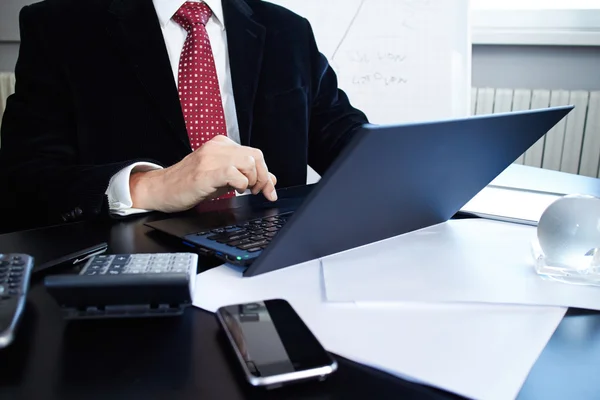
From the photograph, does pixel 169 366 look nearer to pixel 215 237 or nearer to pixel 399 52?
pixel 215 237

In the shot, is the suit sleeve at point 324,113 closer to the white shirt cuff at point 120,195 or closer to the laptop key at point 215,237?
the white shirt cuff at point 120,195

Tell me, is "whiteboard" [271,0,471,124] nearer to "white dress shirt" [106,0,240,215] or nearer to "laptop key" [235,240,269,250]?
"white dress shirt" [106,0,240,215]

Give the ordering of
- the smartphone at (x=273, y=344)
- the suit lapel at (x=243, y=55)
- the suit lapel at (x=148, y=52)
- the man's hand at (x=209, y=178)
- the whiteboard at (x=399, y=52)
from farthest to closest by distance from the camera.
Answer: the whiteboard at (x=399, y=52)
the suit lapel at (x=243, y=55)
the suit lapel at (x=148, y=52)
the man's hand at (x=209, y=178)
the smartphone at (x=273, y=344)

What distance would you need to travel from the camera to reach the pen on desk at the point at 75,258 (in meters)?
0.48

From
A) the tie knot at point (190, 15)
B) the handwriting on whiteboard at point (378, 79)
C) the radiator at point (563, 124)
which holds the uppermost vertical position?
the tie knot at point (190, 15)

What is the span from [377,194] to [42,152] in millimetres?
680

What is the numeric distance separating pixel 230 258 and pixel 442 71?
1197 millimetres

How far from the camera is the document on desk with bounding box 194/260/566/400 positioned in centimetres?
30

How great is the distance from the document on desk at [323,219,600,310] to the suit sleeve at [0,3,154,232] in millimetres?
381

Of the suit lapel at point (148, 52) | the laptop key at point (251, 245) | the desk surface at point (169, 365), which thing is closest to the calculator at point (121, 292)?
the desk surface at point (169, 365)

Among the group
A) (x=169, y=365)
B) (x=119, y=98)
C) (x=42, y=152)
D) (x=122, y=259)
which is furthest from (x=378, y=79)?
(x=169, y=365)

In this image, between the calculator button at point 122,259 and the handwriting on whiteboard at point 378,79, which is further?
the handwriting on whiteboard at point 378,79

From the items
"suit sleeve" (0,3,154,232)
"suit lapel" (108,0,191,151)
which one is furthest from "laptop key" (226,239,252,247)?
"suit lapel" (108,0,191,151)

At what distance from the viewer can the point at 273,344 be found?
1.03 feet
